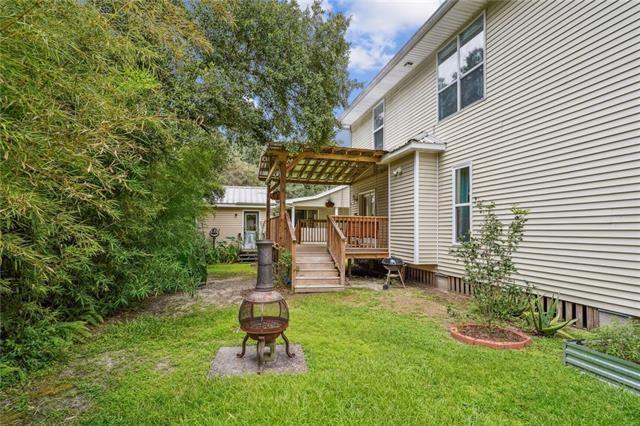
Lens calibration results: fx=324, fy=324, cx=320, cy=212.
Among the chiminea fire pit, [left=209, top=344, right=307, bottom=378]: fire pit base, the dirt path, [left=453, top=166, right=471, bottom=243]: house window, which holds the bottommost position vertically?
the dirt path

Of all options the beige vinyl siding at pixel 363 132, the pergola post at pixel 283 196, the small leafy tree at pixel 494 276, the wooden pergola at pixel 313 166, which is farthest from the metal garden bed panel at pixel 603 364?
the beige vinyl siding at pixel 363 132

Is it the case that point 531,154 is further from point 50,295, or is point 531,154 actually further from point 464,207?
point 50,295

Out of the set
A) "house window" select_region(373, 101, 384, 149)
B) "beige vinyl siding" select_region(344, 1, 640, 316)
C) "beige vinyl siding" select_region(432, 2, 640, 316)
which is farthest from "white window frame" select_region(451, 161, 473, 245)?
"house window" select_region(373, 101, 384, 149)

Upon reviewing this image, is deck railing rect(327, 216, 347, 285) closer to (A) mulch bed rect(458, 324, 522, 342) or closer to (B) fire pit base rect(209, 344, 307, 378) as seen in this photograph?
(A) mulch bed rect(458, 324, 522, 342)

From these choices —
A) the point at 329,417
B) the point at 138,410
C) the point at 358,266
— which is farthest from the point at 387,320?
the point at 358,266

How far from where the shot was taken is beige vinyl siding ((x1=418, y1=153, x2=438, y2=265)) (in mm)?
7812

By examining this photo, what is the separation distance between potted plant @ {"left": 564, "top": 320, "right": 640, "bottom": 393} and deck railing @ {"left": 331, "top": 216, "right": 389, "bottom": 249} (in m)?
5.77

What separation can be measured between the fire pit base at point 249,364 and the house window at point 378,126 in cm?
910

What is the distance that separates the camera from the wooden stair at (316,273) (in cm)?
738

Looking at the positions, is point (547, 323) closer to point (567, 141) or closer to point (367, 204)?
point (567, 141)

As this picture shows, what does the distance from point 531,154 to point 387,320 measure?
3717 mm

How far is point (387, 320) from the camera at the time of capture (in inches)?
199

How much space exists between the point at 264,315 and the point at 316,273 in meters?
4.08

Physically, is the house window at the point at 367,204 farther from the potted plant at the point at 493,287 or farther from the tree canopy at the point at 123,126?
the potted plant at the point at 493,287
